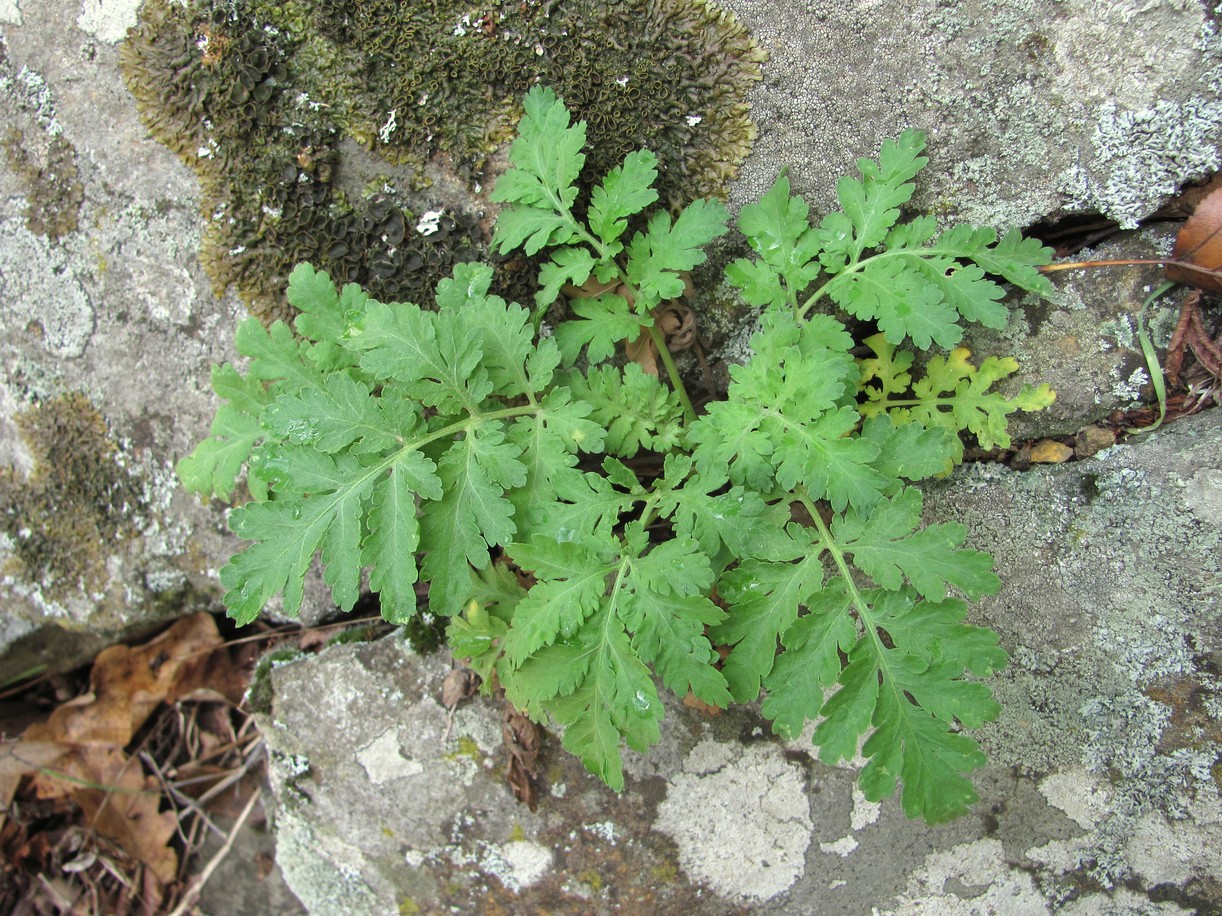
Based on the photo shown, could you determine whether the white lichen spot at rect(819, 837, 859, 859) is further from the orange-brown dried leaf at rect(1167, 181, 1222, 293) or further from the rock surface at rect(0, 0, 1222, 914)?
the orange-brown dried leaf at rect(1167, 181, 1222, 293)

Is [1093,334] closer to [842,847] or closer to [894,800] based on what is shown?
[894,800]

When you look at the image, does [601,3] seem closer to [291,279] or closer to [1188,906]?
[291,279]

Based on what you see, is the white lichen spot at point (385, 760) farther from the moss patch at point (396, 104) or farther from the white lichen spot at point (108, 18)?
the white lichen spot at point (108, 18)

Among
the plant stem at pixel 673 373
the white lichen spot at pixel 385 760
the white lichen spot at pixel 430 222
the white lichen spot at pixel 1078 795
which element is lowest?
the white lichen spot at pixel 1078 795

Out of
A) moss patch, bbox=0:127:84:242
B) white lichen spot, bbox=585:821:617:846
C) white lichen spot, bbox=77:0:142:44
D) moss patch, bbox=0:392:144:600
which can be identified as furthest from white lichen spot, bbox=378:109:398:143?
white lichen spot, bbox=585:821:617:846

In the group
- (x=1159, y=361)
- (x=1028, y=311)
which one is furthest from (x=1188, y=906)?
(x=1028, y=311)

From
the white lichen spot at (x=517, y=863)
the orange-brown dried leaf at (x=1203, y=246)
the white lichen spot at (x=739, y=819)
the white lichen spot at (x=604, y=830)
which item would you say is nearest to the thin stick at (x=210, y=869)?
the white lichen spot at (x=517, y=863)

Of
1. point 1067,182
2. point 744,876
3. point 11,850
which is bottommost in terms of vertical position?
point 744,876
